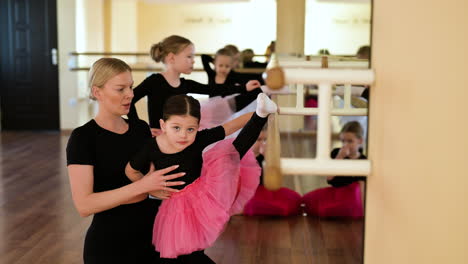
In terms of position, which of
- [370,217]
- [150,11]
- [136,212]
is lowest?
[136,212]

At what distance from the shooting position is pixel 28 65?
809 cm

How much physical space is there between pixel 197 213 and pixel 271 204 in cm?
181

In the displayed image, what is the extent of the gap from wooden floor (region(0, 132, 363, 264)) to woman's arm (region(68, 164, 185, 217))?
78cm

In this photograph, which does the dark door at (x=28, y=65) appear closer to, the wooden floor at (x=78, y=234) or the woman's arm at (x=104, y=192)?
the wooden floor at (x=78, y=234)

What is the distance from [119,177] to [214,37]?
30.2ft

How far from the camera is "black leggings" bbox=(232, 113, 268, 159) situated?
1932 mm

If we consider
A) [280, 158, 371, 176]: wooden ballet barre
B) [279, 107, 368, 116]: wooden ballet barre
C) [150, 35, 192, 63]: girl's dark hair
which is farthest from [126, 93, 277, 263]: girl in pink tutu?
[150, 35, 192, 63]: girl's dark hair

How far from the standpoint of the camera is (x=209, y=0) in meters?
11.2

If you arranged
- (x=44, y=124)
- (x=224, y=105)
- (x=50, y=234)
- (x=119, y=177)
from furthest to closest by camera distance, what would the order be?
(x=44, y=124)
(x=224, y=105)
(x=50, y=234)
(x=119, y=177)

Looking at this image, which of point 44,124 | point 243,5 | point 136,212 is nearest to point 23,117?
point 44,124

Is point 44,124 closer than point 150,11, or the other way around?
point 44,124

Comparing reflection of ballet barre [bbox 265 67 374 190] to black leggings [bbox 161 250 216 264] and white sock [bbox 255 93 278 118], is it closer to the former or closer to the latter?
white sock [bbox 255 93 278 118]

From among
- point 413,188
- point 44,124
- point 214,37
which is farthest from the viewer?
point 214,37

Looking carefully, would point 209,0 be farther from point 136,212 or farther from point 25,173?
point 136,212
